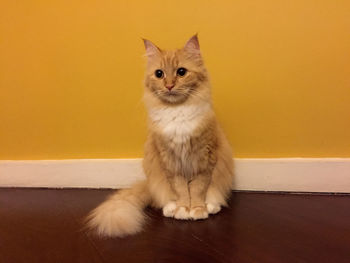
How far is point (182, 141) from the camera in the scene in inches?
48.4

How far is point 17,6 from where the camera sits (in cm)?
169

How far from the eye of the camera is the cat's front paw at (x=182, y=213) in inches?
48.3

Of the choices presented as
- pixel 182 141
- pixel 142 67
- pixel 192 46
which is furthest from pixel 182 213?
pixel 142 67

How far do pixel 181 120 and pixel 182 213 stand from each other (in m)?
0.40

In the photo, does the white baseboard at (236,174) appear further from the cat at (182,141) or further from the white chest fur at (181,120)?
the white chest fur at (181,120)

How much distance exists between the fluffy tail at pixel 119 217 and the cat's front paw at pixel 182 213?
148mm

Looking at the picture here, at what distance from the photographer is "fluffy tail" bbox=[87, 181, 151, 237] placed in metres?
1.09

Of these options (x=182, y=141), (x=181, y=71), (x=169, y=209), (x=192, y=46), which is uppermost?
(x=192, y=46)

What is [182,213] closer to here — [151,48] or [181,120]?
[181,120]

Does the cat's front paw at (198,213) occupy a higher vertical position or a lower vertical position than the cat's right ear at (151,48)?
lower

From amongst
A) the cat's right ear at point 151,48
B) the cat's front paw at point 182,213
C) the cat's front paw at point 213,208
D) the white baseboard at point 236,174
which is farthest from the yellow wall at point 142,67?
the cat's front paw at point 182,213

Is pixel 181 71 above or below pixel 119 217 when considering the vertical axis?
above

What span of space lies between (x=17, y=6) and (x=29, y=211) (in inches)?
46.6

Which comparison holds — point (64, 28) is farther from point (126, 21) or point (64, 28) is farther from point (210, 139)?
→ point (210, 139)
